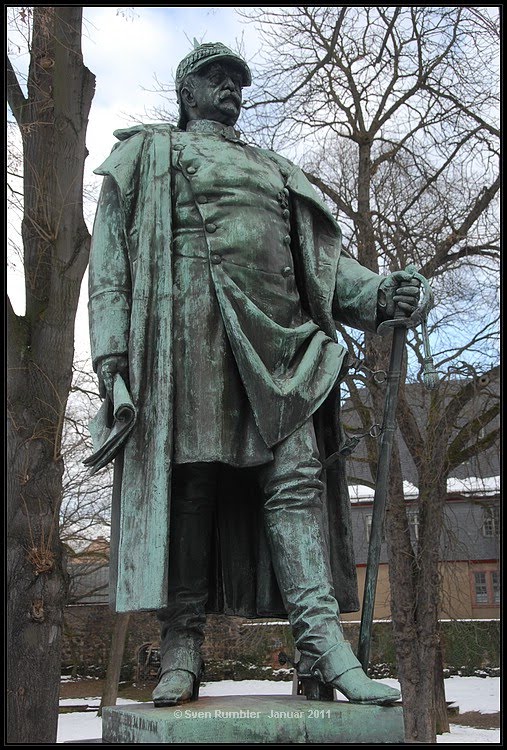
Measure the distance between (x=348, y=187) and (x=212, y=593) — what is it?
12533mm

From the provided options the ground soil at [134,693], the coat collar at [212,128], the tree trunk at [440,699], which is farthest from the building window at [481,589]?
the coat collar at [212,128]

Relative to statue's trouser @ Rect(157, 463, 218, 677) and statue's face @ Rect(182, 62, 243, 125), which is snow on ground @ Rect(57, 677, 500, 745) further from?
statue's face @ Rect(182, 62, 243, 125)

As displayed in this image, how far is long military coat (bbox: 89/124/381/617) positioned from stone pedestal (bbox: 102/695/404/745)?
44cm

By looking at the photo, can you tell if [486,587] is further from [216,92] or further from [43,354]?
[216,92]

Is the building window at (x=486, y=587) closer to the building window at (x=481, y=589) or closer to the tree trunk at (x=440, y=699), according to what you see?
the building window at (x=481, y=589)

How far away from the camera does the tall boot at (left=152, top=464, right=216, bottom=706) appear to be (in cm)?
385

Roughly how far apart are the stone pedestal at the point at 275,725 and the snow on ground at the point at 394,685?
13.1 meters

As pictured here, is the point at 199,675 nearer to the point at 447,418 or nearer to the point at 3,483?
the point at 3,483

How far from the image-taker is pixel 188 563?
391 cm

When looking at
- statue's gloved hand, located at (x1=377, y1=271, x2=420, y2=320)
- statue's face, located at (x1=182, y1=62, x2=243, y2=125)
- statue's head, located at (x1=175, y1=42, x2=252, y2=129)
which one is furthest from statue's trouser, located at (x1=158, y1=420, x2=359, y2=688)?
statue's head, located at (x1=175, y1=42, x2=252, y2=129)

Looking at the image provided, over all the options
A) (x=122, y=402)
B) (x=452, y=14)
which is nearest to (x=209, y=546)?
(x=122, y=402)

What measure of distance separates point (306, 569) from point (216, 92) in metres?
1.96

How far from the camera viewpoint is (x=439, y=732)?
53.6 ft

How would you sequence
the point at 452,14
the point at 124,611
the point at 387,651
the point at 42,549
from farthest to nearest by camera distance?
1. the point at 387,651
2. the point at 452,14
3. the point at 42,549
4. the point at 124,611
